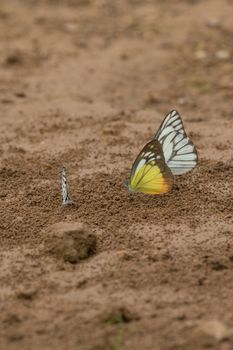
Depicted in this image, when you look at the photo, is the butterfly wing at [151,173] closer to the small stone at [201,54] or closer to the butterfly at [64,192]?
the butterfly at [64,192]

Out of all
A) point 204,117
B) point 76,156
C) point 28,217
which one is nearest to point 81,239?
point 28,217

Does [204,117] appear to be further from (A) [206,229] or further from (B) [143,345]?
(B) [143,345]

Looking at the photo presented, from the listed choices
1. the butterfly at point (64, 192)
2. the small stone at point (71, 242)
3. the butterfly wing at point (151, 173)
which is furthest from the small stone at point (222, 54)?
the small stone at point (71, 242)

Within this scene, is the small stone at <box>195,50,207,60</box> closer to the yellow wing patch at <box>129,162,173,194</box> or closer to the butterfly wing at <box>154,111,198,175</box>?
the butterfly wing at <box>154,111,198,175</box>

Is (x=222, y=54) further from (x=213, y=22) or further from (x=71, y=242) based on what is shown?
(x=71, y=242)

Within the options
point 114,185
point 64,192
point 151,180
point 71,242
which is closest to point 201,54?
point 114,185

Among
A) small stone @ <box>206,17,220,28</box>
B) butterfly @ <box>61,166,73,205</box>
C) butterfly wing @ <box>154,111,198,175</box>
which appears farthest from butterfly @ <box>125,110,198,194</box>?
small stone @ <box>206,17,220,28</box>

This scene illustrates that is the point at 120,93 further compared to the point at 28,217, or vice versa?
the point at 120,93
